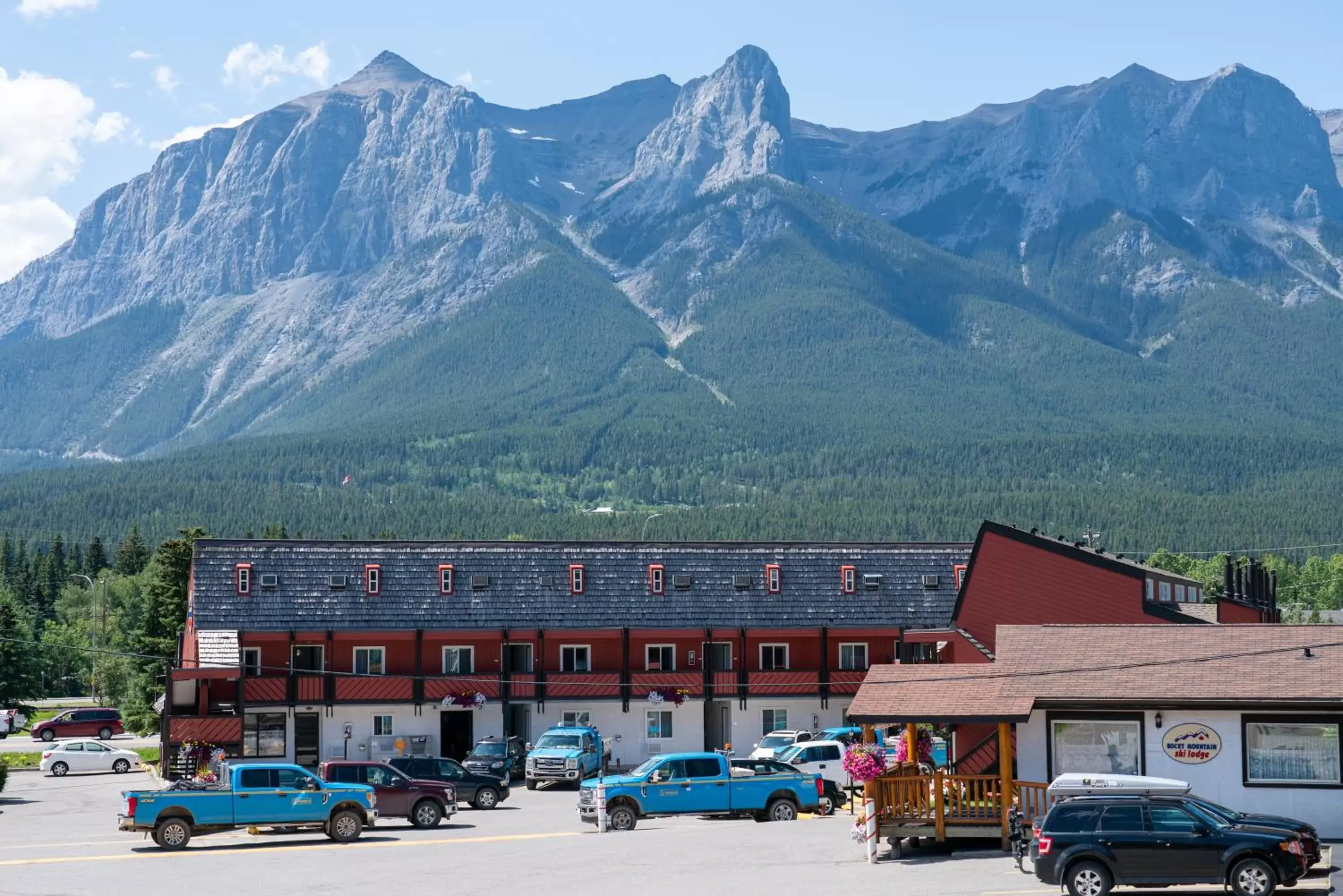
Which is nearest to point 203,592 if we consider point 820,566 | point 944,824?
point 820,566

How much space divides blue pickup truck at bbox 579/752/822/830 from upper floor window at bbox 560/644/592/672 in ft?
86.4

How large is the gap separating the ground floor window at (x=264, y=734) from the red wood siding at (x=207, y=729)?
2.78 ft

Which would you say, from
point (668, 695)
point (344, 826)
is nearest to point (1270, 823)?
point (344, 826)

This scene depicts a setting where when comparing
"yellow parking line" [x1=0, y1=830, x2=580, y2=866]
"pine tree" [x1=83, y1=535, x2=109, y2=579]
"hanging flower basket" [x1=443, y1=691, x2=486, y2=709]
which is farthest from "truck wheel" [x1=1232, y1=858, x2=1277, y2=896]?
"pine tree" [x1=83, y1=535, x2=109, y2=579]

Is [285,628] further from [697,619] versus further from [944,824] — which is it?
[944,824]

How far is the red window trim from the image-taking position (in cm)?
7506

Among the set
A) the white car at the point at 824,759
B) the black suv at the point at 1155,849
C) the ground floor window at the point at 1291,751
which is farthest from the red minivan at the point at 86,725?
the black suv at the point at 1155,849

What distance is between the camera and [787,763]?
185 ft

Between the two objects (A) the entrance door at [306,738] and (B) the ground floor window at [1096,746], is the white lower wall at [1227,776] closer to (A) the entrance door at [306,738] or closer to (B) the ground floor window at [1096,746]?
(B) the ground floor window at [1096,746]

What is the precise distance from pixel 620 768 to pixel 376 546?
14172 millimetres

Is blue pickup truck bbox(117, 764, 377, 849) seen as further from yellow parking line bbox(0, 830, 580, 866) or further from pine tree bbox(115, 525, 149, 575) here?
pine tree bbox(115, 525, 149, 575)

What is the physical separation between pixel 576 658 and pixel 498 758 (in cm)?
1250

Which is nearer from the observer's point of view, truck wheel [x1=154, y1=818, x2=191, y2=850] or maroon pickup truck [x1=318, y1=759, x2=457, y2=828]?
truck wheel [x1=154, y1=818, x2=191, y2=850]

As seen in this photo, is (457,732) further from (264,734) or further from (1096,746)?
(1096,746)
